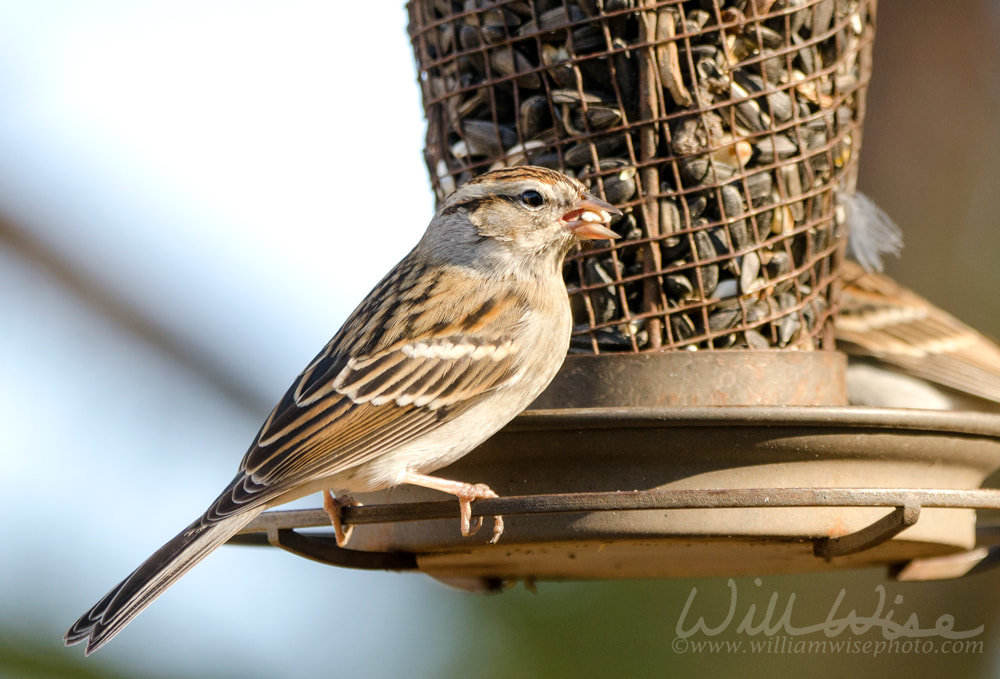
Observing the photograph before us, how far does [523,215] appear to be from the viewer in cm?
333

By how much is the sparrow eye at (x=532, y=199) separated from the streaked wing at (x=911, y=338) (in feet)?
4.98

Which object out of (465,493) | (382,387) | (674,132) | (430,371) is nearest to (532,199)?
(674,132)

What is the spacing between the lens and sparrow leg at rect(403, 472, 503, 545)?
2.59m

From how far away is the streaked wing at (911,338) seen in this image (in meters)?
4.27

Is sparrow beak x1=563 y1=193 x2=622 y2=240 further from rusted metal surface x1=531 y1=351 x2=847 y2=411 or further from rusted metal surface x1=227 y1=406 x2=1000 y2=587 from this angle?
rusted metal surface x1=227 y1=406 x2=1000 y2=587

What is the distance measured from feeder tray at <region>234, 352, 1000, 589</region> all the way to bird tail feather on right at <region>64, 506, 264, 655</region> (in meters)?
0.11

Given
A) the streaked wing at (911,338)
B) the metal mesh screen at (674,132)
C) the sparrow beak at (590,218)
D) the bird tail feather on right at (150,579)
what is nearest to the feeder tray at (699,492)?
the bird tail feather on right at (150,579)

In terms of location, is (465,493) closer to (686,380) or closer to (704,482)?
(704,482)

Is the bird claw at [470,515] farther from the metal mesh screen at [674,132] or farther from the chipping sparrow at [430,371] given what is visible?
the metal mesh screen at [674,132]

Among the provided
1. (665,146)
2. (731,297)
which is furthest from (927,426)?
(665,146)

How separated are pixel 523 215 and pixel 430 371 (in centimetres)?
52

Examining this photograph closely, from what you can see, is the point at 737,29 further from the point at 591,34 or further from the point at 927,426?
the point at 927,426

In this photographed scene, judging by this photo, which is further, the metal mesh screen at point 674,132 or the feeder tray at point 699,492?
the metal mesh screen at point 674,132

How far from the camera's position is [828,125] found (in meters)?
3.48
